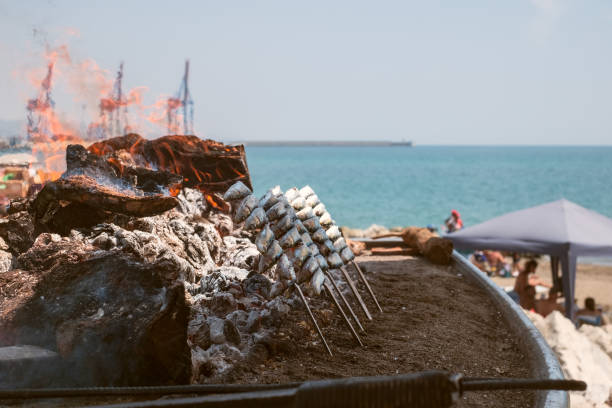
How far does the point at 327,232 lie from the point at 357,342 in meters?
1.22

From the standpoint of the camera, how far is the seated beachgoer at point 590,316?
→ 38.3ft

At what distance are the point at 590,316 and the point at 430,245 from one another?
5.56m

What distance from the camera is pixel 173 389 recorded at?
1359 mm

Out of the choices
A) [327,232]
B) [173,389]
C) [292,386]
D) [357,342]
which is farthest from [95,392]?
[327,232]

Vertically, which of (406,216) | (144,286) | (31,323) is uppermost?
(144,286)

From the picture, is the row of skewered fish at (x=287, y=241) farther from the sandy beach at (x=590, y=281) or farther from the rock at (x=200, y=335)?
the sandy beach at (x=590, y=281)

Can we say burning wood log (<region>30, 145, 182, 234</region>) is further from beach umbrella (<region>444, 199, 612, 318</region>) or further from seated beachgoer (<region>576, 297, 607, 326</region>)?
seated beachgoer (<region>576, 297, 607, 326</region>)

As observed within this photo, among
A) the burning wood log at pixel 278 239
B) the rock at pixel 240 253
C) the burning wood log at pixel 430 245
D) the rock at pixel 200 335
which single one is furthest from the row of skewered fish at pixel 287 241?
the burning wood log at pixel 430 245

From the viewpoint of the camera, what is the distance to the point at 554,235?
11078mm

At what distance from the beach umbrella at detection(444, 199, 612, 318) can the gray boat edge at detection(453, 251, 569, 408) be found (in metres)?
4.79

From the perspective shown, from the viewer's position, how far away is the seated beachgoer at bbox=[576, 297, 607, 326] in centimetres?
1168

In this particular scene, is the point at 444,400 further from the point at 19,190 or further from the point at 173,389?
the point at 19,190

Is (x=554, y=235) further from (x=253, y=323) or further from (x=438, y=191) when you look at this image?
(x=438, y=191)

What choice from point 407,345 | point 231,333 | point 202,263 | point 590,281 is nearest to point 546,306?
point 407,345
